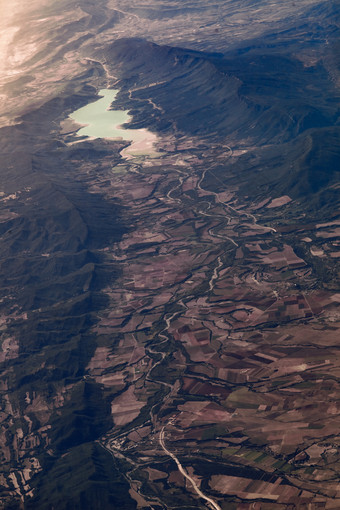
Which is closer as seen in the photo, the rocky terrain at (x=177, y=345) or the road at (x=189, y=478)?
the road at (x=189, y=478)

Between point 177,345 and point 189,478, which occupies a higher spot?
point 189,478

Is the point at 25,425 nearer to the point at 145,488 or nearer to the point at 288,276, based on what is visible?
the point at 145,488

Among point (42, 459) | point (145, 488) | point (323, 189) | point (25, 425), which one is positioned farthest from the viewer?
point (323, 189)

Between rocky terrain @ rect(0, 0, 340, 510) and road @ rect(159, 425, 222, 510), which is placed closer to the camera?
road @ rect(159, 425, 222, 510)

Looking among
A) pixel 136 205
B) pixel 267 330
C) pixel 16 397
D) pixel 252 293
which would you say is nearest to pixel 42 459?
pixel 16 397

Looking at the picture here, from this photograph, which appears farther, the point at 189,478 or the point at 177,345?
the point at 177,345

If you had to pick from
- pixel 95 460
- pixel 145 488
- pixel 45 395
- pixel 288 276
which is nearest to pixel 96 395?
pixel 45 395

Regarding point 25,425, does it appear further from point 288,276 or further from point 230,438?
point 288,276

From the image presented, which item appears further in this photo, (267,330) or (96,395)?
(267,330)

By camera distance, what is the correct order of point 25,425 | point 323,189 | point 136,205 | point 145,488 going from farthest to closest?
point 136,205
point 323,189
point 25,425
point 145,488
